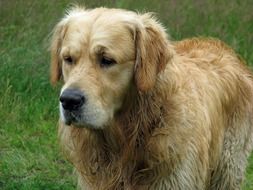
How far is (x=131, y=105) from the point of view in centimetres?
561

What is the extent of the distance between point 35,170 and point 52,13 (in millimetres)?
3570

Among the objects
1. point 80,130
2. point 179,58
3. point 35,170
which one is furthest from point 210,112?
point 35,170

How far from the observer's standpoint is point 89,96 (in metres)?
5.15

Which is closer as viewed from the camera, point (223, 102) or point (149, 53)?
point (149, 53)

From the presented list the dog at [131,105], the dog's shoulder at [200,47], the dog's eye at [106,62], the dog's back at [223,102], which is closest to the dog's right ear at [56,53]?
the dog at [131,105]

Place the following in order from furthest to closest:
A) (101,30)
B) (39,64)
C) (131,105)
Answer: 1. (39,64)
2. (131,105)
3. (101,30)

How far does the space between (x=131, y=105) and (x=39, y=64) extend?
3.86 metres

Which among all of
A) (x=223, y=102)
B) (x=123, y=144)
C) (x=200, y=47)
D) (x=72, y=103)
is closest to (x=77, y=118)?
(x=72, y=103)

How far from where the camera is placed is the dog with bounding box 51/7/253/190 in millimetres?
5301

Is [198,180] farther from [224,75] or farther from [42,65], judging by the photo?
[42,65]

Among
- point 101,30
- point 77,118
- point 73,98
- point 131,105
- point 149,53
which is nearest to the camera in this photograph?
point 73,98

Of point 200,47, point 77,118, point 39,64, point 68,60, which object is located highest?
point 68,60

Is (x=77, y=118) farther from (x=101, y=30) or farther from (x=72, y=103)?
(x=101, y=30)

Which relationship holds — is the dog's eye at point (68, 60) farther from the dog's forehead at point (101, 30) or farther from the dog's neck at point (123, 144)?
the dog's neck at point (123, 144)
